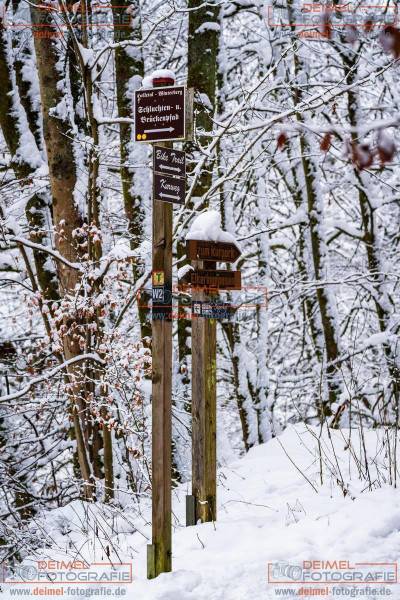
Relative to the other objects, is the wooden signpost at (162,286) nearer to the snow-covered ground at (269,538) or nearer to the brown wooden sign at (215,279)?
the snow-covered ground at (269,538)

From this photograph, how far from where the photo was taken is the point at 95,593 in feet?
13.9

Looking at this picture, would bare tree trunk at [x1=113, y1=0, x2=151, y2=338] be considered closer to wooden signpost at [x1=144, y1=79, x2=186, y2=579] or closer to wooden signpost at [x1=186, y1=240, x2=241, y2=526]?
wooden signpost at [x1=186, y1=240, x2=241, y2=526]

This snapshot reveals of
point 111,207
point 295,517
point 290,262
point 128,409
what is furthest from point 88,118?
point 290,262

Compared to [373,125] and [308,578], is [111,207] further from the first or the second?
[373,125]

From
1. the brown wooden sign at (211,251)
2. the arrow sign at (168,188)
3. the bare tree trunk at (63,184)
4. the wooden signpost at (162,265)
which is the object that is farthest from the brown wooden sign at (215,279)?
the bare tree trunk at (63,184)

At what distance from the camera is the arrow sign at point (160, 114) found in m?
4.29

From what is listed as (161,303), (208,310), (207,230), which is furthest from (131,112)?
(161,303)

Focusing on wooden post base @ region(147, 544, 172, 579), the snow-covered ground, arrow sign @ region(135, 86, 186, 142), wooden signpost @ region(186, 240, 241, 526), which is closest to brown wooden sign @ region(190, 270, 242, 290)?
wooden signpost @ region(186, 240, 241, 526)

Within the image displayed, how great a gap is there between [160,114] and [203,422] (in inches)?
85.3

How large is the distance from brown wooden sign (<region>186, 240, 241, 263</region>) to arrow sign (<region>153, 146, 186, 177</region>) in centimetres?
77

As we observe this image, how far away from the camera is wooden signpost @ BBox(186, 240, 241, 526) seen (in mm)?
5023

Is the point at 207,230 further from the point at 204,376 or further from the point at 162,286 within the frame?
the point at 204,376

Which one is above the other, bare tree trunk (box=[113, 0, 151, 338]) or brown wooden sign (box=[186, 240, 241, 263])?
bare tree trunk (box=[113, 0, 151, 338])

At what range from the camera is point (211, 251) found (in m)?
5.13
